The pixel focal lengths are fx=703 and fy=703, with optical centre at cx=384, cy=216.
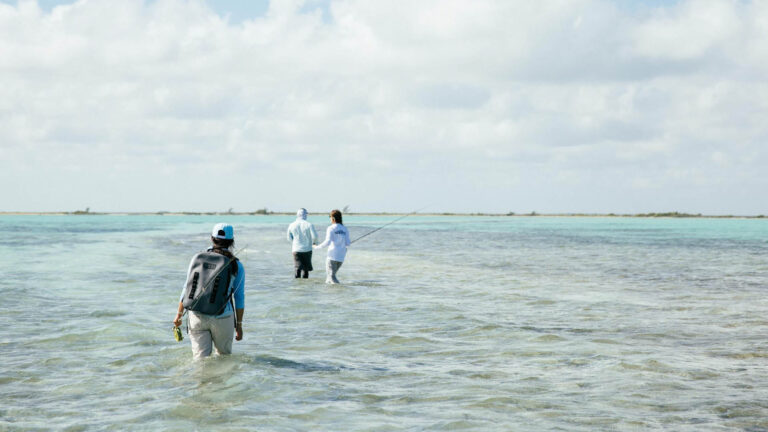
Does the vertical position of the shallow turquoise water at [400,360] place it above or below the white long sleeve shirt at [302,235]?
below

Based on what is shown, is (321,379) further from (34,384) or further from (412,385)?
(34,384)

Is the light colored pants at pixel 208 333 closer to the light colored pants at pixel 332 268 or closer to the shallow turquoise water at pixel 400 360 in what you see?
the shallow turquoise water at pixel 400 360

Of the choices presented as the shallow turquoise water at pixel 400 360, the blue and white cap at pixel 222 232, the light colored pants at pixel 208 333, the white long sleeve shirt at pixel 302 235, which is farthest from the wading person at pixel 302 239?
the blue and white cap at pixel 222 232

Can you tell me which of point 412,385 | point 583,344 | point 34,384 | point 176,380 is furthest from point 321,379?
point 583,344

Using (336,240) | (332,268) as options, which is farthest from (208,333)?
(332,268)

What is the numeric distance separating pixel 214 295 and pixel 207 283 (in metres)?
0.16

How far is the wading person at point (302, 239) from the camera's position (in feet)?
58.0

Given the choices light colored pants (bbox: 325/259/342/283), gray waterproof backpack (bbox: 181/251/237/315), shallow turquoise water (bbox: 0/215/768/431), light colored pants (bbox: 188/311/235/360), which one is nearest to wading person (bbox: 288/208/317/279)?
light colored pants (bbox: 325/259/342/283)

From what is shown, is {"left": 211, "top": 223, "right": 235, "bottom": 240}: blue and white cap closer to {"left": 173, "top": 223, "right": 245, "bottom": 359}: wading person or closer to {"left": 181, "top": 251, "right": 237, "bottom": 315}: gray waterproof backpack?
{"left": 173, "top": 223, "right": 245, "bottom": 359}: wading person

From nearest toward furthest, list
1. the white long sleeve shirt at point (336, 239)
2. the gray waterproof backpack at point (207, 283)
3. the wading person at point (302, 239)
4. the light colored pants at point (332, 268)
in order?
the gray waterproof backpack at point (207, 283) < the white long sleeve shirt at point (336, 239) < the light colored pants at point (332, 268) < the wading person at point (302, 239)

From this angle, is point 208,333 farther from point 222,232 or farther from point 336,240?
point 336,240

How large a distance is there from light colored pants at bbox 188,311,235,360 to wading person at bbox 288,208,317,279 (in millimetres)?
9319

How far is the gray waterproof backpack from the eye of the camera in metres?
7.11

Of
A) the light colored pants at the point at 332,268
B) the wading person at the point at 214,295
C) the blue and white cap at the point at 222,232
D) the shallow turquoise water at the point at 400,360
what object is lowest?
the shallow turquoise water at the point at 400,360
